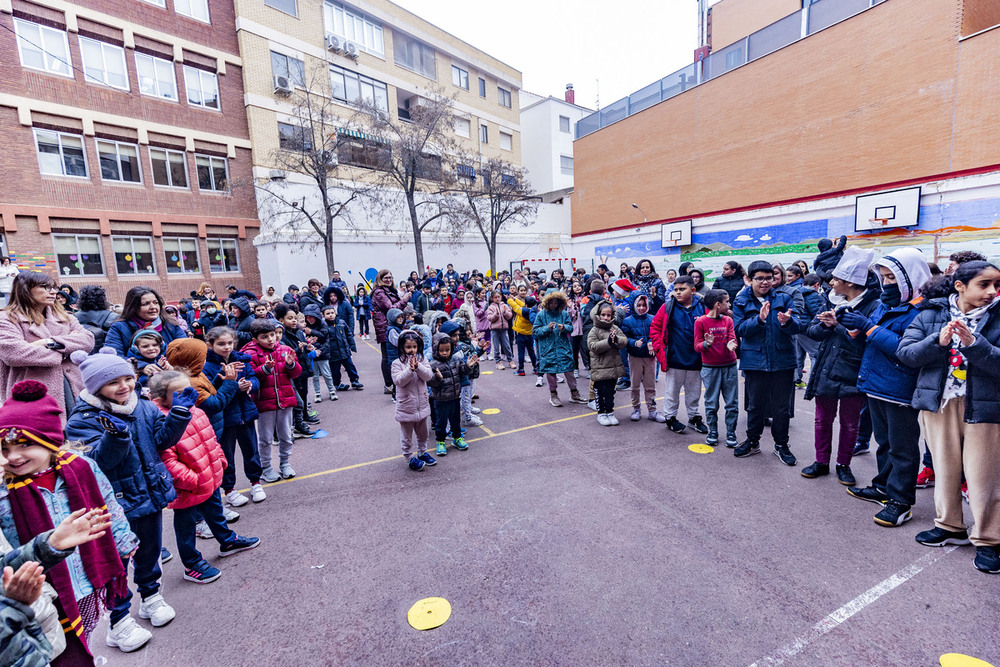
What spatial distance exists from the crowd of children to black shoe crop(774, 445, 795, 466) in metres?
0.04

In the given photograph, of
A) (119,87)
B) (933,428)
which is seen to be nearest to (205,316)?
(933,428)

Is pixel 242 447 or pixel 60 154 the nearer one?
pixel 242 447

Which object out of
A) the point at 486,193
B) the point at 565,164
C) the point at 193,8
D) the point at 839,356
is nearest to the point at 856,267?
the point at 839,356

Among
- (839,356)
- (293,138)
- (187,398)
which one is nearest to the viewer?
(187,398)

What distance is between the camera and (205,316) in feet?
28.0

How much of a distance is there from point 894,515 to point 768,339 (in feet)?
6.54

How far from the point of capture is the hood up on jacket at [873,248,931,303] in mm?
3705

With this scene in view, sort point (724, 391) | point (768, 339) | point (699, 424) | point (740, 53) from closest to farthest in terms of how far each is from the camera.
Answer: point (768, 339) → point (724, 391) → point (699, 424) → point (740, 53)

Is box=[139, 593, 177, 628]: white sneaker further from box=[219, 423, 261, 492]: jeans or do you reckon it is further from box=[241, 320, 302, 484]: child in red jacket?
box=[241, 320, 302, 484]: child in red jacket

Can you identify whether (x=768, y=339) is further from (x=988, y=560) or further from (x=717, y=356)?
(x=988, y=560)

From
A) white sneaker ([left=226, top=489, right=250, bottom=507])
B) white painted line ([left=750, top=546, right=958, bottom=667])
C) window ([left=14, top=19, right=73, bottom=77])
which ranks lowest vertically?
white painted line ([left=750, top=546, right=958, bottom=667])

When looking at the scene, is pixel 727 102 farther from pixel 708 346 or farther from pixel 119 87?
pixel 119 87

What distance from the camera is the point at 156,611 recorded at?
306 centimetres

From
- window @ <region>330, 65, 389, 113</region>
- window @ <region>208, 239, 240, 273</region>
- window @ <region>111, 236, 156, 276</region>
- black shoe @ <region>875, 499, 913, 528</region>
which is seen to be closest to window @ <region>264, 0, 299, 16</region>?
window @ <region>330, 65, 389, 113</region>
